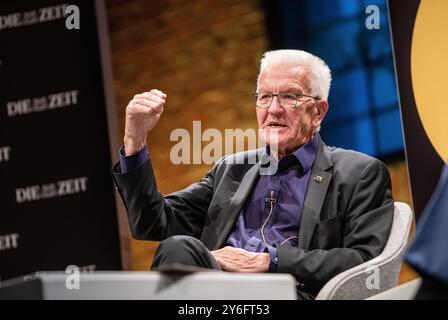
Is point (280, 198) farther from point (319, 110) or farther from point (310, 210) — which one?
point (319, 110)

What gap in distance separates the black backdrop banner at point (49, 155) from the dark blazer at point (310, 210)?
3.71 feet

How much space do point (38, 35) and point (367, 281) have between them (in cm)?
267

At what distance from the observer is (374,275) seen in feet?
9.26

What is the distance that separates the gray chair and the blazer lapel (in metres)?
0.31

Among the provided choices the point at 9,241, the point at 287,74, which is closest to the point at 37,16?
the point at 9,241

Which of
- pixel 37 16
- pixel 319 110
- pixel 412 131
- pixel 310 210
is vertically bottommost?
pixel 310 210

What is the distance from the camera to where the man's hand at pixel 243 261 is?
298 cm

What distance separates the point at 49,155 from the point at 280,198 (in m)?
1.79

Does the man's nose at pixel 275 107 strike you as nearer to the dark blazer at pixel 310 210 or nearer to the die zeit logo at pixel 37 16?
the dark blazer at pixel 310 210

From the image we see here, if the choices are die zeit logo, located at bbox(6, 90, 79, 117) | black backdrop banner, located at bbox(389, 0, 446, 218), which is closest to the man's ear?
black backdrop banner, located at bbox(389, 0, 446, 218)

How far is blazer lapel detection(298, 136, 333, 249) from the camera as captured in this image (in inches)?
122

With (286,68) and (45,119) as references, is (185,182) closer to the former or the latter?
(45,119)

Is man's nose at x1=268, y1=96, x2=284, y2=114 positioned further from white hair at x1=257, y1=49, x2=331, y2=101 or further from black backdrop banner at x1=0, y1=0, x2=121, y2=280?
black backdrop banner at x1=0, y1=0, x2=121, y2=280
